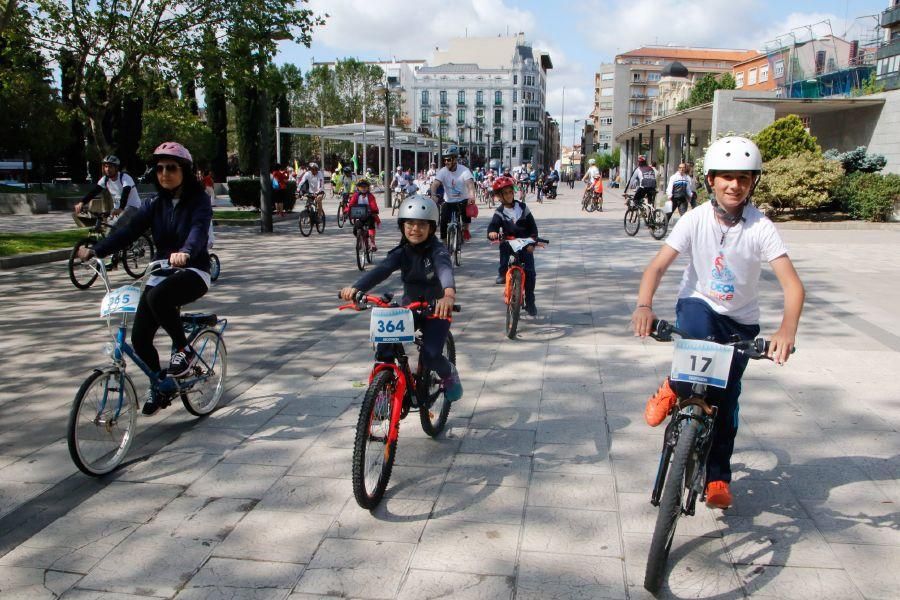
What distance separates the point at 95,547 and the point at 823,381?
5.25 metres

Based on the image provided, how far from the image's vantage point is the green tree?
21281 mm

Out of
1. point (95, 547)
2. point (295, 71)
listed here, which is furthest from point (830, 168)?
point (295, 71)

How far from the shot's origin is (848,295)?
9.93 m

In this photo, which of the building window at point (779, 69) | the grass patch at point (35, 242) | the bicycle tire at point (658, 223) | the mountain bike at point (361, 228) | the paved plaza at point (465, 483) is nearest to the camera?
the paved plaza at point (465, 483)

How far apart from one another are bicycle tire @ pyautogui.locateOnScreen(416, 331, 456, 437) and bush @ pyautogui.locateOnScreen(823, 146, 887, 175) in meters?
20.3

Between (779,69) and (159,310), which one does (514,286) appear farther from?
(779,69)

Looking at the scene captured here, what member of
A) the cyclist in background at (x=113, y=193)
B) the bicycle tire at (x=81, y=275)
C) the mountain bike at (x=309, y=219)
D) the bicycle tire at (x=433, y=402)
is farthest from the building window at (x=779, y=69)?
the bicycle tire at (x=433, y=402)

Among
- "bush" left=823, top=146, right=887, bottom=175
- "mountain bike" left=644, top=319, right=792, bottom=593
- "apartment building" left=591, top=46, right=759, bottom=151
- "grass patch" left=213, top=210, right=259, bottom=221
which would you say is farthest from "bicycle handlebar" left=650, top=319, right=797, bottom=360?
"apartment building" left=591, top=46, right=759, bottom=151

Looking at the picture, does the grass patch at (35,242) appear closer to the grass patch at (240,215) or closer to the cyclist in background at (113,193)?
the cyclist in background at (113,193)

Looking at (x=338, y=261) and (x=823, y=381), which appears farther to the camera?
(x=338, y=261)

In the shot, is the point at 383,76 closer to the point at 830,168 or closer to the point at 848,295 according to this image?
the point at 830,168

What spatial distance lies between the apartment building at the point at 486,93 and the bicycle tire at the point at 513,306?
121 m

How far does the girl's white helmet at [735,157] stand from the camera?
322 cm

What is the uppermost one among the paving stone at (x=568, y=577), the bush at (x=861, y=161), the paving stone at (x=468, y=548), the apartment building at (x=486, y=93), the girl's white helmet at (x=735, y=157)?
the apartment building at (x=486, y=93)
